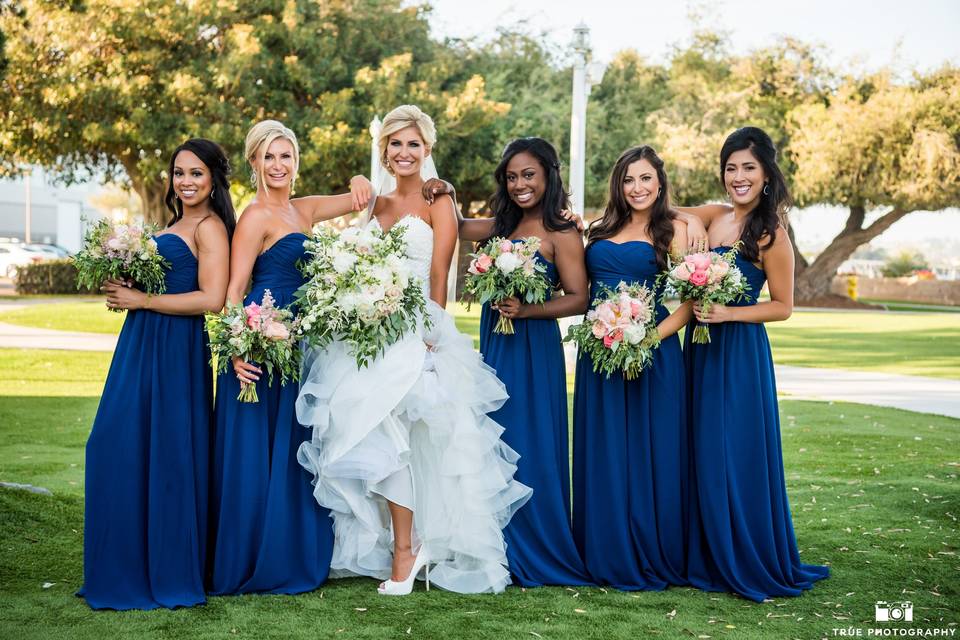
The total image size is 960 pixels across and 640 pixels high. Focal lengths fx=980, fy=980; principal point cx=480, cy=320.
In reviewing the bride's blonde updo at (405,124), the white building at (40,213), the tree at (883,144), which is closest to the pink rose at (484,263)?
the bride's blonde updo at (405,124)

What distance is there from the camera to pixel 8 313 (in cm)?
2370

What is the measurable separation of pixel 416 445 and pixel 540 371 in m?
0.81

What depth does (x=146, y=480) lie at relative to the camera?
4.99 meters

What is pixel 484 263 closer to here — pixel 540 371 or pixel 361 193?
pixel 540 371

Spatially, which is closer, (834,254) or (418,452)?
(418,452)

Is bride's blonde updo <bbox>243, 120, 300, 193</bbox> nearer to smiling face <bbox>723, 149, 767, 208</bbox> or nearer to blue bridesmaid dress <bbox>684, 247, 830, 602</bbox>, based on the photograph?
smiling face <bbox>723, 149, 767, 208</bbox>

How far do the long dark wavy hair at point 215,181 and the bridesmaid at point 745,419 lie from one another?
8.44ft

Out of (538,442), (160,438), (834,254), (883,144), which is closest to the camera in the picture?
(160,438)

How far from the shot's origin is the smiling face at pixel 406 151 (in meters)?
5.35

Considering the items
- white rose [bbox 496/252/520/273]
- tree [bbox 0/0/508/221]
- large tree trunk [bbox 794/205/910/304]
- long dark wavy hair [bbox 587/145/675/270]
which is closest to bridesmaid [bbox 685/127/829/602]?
long dark wavy hair [bbox 587/145/675/270]

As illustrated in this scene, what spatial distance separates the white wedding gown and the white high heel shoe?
47 mm

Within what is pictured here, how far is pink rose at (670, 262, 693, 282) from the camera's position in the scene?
5043mm

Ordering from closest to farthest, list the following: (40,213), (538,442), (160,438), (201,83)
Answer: (160,438) → (538,442) → (201,83) → (40,213)

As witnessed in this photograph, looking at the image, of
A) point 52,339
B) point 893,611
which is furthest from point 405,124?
point 52,339
